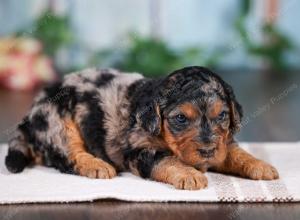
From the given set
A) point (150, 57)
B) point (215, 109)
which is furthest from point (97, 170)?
point (150, 57)

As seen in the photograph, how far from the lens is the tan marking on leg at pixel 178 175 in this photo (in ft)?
12.8

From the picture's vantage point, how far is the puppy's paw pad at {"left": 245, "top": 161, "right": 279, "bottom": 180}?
4.11 m

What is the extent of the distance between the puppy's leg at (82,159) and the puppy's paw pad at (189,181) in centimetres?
42

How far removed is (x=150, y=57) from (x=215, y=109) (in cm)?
460

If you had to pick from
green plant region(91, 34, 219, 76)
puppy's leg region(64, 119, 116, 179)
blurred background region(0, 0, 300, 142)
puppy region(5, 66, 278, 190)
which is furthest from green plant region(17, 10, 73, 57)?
puppy's leg region(64, 119, 116, 179)

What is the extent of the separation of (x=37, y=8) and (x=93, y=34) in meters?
0.68

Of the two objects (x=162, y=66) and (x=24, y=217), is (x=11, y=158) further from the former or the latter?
(x=162, y=66)

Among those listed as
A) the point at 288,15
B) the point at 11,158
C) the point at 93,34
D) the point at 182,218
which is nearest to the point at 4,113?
the point at 11,158

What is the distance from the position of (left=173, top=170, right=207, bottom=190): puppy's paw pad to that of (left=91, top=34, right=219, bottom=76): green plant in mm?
4387

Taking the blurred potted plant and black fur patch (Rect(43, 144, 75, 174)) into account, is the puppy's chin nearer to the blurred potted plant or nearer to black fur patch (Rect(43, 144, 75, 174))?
black fur patch (Rect(43, 144, 75, 174))

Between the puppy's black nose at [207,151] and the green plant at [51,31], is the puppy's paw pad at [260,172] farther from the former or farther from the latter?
the green plant at [51,31]

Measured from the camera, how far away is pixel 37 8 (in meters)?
8.74

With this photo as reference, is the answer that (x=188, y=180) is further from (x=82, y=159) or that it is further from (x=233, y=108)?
(x=82, y=159)

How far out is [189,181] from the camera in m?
3.88
